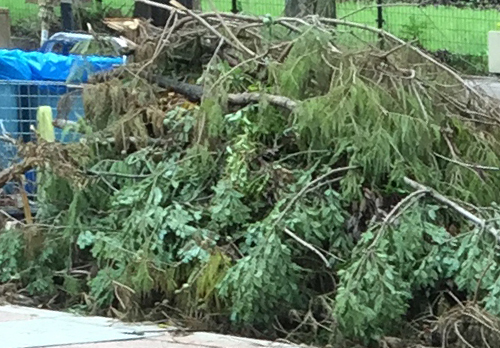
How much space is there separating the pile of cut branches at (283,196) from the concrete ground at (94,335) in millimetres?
206

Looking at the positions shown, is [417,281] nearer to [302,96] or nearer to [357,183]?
[357,183]

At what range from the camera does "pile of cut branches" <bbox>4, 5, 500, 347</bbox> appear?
5.95 meters

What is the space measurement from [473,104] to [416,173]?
121cm

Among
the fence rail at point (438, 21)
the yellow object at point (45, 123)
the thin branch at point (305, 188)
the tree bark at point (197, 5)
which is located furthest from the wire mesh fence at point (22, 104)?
the fence rail at point (438, 21)

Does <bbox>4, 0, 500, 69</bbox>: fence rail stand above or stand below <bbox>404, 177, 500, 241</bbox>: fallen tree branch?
above

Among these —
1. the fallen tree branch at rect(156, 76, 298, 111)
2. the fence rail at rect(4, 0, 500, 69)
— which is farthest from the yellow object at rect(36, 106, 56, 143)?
the fence rail at rect(4, 0, 500, 69)

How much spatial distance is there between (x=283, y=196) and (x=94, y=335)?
Answer: 1484mm

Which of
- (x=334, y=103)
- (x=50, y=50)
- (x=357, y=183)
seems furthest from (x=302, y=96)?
(x=50, y=50)

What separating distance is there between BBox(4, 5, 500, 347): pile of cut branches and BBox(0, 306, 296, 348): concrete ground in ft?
0.68

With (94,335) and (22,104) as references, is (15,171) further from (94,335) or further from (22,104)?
(94,335)

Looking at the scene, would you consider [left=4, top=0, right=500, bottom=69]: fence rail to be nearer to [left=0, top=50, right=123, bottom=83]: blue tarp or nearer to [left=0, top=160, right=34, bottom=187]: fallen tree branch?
[left=0, top=50, right=123, bottom=83]: blue tarp

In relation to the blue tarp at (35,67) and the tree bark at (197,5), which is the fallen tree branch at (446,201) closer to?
the blue tarp at (35,67)

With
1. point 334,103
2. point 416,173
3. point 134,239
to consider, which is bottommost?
point 134,239

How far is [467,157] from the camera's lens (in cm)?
679
